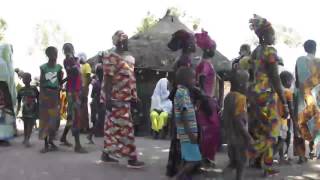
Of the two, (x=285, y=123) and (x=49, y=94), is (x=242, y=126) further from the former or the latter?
(x=49, y=94)

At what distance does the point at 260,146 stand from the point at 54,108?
3.65m

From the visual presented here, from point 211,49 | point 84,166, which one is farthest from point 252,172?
point 84,166

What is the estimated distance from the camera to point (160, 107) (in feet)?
36.3

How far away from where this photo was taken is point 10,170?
699cm

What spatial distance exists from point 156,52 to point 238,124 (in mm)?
6237

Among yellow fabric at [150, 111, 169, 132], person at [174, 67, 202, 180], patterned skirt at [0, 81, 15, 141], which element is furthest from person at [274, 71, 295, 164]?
Result: patterned skirt at [0, 81, 15, 141]

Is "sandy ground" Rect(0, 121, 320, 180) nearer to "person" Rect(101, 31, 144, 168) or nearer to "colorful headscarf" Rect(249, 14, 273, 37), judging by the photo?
"person" Rect(101, 31, 144, 168)

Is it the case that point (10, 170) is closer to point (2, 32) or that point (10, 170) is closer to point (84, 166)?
point (84, 166)

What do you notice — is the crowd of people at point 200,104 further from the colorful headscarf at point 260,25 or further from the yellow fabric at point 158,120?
the yellow fabric at point 158,120

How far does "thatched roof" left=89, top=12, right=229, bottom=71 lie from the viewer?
11.7 m

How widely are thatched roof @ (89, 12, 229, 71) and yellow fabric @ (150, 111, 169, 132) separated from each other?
119 cm

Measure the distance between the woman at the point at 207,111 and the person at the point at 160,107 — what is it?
12.8 ft

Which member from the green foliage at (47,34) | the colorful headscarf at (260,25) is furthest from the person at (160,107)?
the green foliage at (47,34)

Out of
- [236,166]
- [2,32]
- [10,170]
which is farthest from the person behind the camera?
[2,32]
